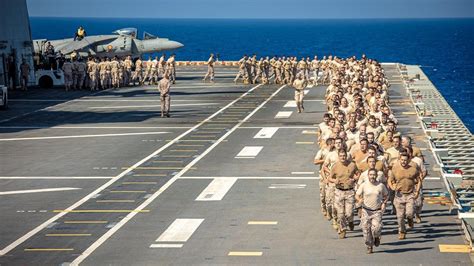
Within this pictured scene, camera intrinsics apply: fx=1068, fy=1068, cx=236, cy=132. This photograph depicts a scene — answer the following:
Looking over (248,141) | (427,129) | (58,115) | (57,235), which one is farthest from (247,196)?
(58,115)

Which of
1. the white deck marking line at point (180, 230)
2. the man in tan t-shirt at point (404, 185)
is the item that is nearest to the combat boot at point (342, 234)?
the man in tan t-shirt at point (404, 185)

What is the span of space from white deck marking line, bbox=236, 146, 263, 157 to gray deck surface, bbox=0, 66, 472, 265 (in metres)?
0.46

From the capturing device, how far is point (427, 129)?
4675 centimetres

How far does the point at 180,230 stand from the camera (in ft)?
88.3

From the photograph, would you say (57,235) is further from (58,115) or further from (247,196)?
(58,115)

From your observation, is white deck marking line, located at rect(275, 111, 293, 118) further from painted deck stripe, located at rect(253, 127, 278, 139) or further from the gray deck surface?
painted deck stripe, located at rect(253, 127, 278, 139)

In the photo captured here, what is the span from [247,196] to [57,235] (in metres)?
7.09

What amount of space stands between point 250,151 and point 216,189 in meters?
8.79

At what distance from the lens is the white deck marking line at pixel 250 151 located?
40.6 m

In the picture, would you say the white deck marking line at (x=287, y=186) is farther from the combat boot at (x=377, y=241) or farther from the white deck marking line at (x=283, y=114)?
the white deck marking line at (x=283, y=114)

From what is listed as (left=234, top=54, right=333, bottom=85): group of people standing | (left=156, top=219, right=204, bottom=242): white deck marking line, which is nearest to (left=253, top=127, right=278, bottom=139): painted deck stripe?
(left=156, top=219, right=204, bottom=242): white deck marking line

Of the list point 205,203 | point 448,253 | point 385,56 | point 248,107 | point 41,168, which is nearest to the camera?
point 448,253

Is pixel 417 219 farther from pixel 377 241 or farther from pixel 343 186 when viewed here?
pixel 377 241

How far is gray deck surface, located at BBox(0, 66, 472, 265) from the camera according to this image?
24.4m
